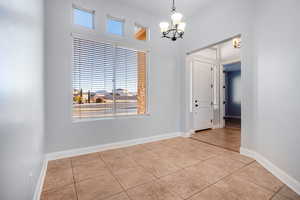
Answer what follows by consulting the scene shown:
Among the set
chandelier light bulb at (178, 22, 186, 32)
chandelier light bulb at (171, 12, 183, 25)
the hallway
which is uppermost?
chandelier light bulb at (171, 12, 183, 25)

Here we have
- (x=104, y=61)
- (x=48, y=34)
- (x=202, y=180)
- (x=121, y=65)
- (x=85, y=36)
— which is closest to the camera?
(x=202, y=180)

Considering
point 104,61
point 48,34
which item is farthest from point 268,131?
point 48,34

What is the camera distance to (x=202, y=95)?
5082 millimetres

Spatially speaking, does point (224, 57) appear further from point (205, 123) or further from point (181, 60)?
point (205, 123)

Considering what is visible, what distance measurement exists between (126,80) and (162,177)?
8.22 ft

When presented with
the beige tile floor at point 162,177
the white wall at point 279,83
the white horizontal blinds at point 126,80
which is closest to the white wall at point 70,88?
the white horizontal blinds at point 126,80

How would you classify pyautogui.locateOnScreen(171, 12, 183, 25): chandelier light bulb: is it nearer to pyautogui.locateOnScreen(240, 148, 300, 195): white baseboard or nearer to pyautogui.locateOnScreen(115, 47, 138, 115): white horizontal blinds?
pyautogui.locateOnScreen(115, 47, 138, 115): white horizontal blinds

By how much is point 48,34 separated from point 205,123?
17.1 feet

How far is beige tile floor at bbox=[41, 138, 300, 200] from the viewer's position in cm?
183

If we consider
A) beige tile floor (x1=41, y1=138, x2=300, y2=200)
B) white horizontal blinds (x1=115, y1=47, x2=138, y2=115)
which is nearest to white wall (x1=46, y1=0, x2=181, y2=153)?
white horizontal blinds (x1=115, y1=47, x2=138, y2=115)

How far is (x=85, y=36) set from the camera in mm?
3242

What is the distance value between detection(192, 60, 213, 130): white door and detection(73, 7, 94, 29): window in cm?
328

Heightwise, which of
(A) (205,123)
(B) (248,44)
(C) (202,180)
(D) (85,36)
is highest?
(D) (85,36)

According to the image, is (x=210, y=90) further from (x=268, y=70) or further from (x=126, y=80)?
(x=126, y=80)
